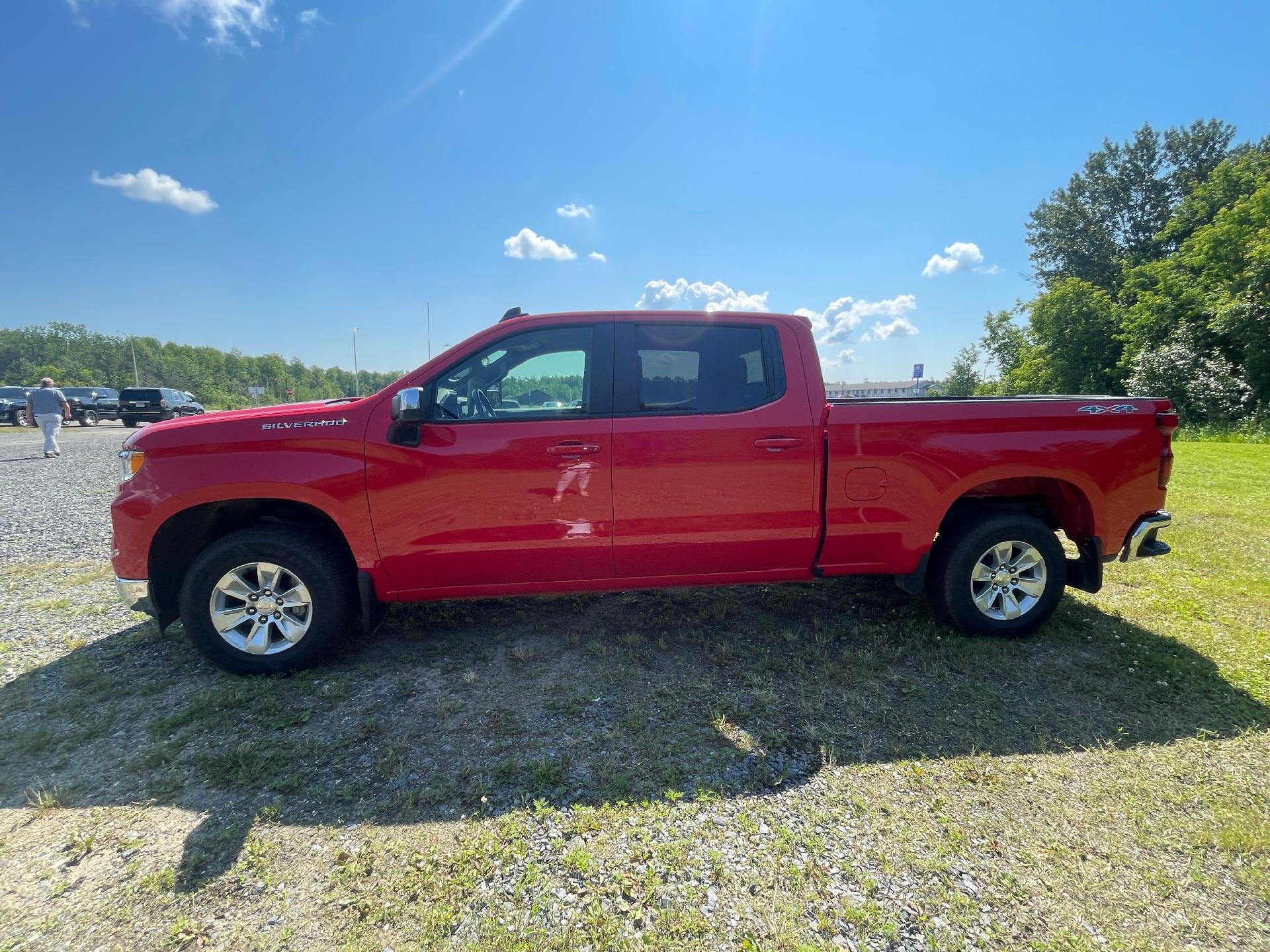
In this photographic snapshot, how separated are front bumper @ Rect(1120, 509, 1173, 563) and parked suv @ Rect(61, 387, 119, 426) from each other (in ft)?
113

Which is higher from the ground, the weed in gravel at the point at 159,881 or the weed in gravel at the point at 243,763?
the weed in gravel at the point at 243,763

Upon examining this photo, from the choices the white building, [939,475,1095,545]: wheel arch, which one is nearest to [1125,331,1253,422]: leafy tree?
the white building

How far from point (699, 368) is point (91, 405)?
1320 inches

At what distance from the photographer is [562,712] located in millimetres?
2938

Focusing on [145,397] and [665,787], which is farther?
[145,397]

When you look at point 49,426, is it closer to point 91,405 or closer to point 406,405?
point 406,405

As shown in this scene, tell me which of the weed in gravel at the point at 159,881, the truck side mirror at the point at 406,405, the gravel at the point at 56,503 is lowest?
the weed in gravel at the point at 159,881

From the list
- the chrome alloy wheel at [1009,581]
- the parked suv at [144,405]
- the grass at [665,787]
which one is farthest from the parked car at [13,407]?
the chrome alloy wheel at [1009,581]

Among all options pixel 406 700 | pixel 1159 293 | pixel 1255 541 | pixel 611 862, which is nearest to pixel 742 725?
pixel 611 862

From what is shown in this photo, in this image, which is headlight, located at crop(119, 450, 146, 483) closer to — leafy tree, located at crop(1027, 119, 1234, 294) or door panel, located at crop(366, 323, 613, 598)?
door panel, located at crop(366, 323, 613, 598)

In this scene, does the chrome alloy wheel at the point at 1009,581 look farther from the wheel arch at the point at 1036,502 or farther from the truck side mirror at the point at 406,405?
the truck side mirror at the point at 406,405

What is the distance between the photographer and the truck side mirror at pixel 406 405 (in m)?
2.97

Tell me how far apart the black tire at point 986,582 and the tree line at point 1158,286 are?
25524mm

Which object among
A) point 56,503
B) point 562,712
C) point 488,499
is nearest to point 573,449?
point 488,499
